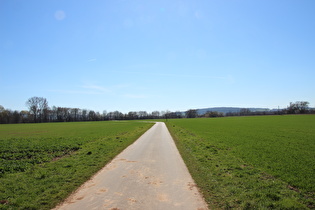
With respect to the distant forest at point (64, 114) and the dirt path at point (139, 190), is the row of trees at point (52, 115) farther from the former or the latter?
the dirt path at point (139, 190)

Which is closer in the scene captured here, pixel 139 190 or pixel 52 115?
pixel 139 190

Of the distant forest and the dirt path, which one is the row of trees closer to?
the distant forest

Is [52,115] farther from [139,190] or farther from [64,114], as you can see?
[139,190]

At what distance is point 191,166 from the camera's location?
10.3m

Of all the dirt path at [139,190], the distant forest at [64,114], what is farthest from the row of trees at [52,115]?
the dirt path at [139,190]

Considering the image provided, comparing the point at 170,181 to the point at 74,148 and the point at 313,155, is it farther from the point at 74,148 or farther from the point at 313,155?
the point at 74,148

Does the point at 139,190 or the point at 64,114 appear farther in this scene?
the point at 64,114

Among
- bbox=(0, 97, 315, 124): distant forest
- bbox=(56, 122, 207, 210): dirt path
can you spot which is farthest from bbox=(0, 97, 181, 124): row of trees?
bbox=(56, 122, 207, 210): dirt path

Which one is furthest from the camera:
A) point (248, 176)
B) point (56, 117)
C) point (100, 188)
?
point (56, 117)

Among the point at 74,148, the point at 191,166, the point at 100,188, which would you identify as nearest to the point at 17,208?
the point at 100,188

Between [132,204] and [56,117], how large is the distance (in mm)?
148938

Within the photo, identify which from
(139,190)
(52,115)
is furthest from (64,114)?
(139,190)

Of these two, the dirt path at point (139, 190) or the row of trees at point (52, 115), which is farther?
the row of trees at point (52, 115)

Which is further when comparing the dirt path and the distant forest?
the distant forest
